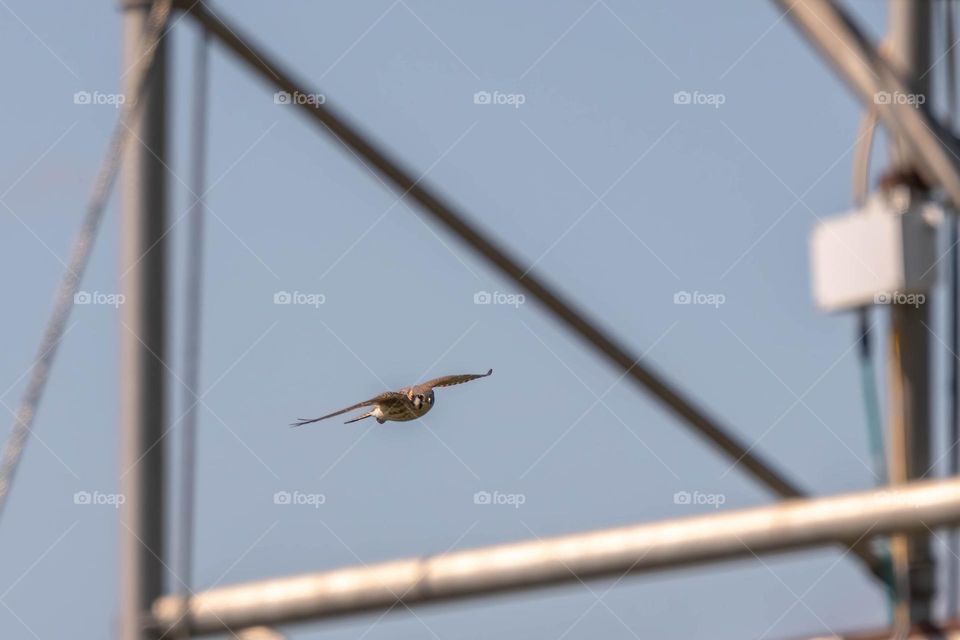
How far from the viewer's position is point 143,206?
35.4ft

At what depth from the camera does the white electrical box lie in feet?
34.4

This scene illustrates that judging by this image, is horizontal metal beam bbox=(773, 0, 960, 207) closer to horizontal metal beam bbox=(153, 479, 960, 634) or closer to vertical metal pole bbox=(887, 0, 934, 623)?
vertical metal pole bbox=(887, 0, 934, 623)

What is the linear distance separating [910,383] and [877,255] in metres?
0.65

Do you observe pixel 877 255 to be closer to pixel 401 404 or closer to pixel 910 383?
pixel 910 383

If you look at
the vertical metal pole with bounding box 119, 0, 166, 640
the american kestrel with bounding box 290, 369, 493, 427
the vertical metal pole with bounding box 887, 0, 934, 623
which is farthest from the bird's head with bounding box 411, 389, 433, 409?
the vertical metal pole with bounding box 887, 0, 934, 623

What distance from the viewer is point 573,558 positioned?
376 inches

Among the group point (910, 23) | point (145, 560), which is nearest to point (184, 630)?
point (145, 560)

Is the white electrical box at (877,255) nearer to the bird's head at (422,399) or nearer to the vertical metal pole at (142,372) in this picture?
the bird's head at (422,399)

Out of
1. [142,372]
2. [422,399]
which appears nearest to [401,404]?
[422,399]

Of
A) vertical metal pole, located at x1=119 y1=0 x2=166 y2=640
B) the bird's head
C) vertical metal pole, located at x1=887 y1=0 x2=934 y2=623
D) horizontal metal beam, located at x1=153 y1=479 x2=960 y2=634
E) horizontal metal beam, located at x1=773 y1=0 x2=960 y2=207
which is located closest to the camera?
horizontal metal beam, located at x1=153 y1=479 x2=960 y2=634

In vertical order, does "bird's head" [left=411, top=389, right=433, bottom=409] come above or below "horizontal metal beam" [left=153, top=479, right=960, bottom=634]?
above

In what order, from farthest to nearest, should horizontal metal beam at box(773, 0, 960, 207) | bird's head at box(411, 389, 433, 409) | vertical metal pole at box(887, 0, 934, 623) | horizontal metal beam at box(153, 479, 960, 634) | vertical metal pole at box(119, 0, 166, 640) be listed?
bird's head at box(411, 389, 433, 409)
vertical metal pole at box(119, 0, 166, 640)
horizontal metal beam at box(773, 0, 960, 207)
vertical metal pole at box(887, 0, 934, 623)
horizontal metal beam at box(153, 479, 960, 634)

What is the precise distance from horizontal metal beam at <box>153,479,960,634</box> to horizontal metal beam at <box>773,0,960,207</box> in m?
2.01

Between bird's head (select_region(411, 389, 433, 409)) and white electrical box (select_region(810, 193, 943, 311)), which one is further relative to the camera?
bird's head (select_region(411, 389, 433, 409))
